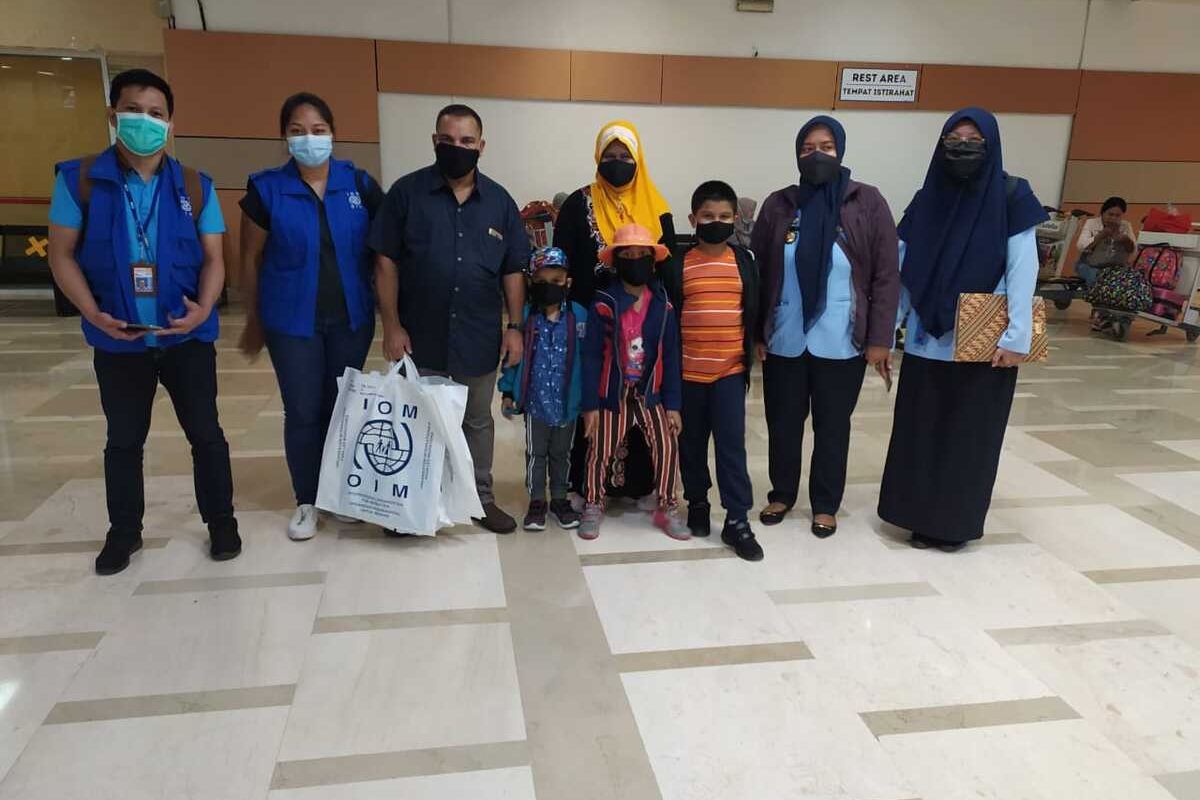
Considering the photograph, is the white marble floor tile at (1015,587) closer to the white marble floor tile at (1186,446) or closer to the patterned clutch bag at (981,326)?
the patterned clutch bag at (981,326)

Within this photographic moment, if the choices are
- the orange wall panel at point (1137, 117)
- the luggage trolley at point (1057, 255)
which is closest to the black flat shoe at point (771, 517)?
the luggage trolley at point (1057, 255)

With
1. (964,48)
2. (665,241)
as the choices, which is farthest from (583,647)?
(964,48)

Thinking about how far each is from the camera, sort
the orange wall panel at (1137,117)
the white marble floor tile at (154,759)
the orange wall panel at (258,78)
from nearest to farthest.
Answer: the white marble floor tile at (154,759)
the orange wall panel at (258,78)
the orange wall panel at (1137,117)

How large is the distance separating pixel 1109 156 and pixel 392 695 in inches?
363

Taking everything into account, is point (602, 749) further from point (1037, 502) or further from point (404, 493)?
point (1037, 502)

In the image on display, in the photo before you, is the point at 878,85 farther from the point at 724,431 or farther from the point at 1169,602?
the point at 1169,602

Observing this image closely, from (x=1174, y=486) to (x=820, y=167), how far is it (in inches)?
95.2

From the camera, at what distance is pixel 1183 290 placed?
6625 mm

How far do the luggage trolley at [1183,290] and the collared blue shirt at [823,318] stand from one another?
5.36 meters

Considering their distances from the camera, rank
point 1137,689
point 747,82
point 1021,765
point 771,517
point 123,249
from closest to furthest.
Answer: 1. point 1021,765
2. point 1137,689
3. point 123,249
4. point 771,517
5. point 747,82

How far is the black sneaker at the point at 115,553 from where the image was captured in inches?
103

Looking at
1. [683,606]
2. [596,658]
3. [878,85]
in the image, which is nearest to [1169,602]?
[683,606]

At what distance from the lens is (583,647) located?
228 centimetres

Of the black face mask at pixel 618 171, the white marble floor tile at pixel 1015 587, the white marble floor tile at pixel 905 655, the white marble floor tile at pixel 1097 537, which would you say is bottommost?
the white marble floor tile at pixel 905 655
